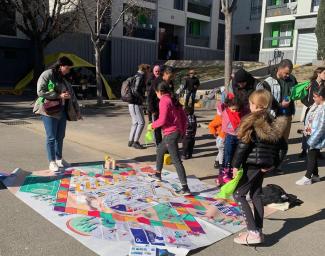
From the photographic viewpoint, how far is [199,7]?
36.2 meters

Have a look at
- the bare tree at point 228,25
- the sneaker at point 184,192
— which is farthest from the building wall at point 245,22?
the sneaker at point 184,192

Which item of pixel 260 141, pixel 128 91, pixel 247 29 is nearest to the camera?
pixel 260 141

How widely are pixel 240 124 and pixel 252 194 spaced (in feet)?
2.60

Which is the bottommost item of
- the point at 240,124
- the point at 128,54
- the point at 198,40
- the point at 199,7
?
the point at 240,124

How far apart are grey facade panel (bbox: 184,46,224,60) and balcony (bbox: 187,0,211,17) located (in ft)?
11.4

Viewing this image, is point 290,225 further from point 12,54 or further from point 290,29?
point 290,29

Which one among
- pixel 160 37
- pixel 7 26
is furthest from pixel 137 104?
pixel 160 37

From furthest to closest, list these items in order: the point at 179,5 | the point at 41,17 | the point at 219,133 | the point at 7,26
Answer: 1. the point at 179,5
2. the point at 7,26
3. the point at 41,17
4. the point at 219,133

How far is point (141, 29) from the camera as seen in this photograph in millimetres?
30547

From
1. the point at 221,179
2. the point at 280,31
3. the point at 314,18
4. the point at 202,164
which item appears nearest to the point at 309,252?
the point at 221,179

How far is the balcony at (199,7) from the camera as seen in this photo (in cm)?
3516

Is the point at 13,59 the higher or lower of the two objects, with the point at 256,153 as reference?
higher

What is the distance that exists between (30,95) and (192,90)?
9.52 meters

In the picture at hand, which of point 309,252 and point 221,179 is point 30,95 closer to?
point 221,179
